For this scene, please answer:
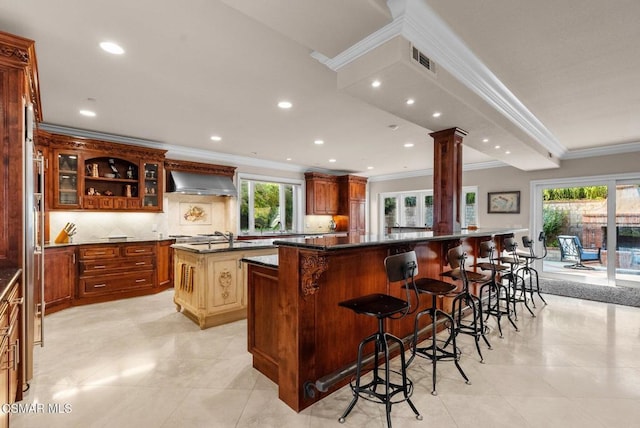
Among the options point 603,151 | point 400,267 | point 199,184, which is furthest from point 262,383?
point 603,151

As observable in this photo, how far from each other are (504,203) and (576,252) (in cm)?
166

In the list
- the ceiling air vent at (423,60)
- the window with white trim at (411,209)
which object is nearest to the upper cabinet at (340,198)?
the window with white trim at (411,209)

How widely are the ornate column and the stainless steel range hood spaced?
13.5 ft

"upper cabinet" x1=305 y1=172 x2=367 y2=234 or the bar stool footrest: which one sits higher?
"upper cabinet" x1=305 y1=172 x2=367 y2=234

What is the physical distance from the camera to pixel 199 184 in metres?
5.75

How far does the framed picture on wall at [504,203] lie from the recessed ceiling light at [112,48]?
7453 millimetres

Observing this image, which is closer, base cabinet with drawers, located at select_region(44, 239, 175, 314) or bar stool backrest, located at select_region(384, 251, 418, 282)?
bar stool backrest, located at select_region(384, 251, 418, 282)

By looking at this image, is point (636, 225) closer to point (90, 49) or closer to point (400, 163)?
point (400, 163)

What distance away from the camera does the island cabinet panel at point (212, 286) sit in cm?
352

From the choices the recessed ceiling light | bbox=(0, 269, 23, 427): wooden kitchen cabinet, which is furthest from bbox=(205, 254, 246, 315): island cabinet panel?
the recessed ceiling light

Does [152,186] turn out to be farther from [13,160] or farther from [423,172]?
[423,172]

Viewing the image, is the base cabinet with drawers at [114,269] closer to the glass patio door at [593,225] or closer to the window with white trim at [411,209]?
the window with white trim at [411,209]

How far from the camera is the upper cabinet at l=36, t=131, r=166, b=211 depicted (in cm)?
447

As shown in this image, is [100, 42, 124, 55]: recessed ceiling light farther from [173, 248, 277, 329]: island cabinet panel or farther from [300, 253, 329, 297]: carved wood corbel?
[300, 253, 329, 297]: carved wood corbel
